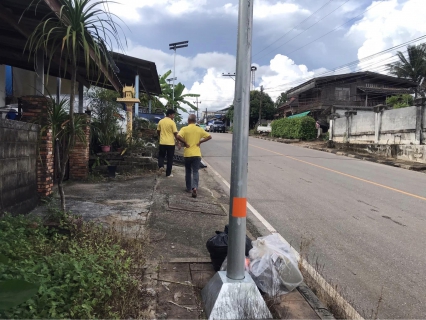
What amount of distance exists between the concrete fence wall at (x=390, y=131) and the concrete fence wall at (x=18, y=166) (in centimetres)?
1685

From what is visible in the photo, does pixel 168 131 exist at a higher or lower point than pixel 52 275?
higher

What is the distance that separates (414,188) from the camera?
34.9 ft

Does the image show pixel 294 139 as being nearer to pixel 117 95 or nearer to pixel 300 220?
pixel 117 95

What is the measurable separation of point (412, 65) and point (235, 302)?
42.4 metres

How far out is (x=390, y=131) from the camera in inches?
802

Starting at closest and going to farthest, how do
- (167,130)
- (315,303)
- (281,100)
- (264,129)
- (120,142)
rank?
(315,303), (167,130), (120,142), (264,129), (281,100)

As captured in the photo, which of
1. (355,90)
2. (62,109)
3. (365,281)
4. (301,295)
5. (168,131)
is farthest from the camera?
(355,90)

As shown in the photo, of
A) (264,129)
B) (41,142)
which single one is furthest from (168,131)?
(264,129)

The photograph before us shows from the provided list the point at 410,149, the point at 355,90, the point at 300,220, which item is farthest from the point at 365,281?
the point at 355,90

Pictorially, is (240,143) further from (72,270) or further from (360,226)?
(360,226)

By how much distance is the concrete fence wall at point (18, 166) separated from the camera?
196 inches

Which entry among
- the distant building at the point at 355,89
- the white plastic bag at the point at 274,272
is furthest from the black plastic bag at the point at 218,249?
the distant building at the point at 355,89

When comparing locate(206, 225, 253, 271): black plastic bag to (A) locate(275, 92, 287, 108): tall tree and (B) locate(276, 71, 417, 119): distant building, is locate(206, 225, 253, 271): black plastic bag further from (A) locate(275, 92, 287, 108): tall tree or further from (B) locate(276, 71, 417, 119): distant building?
(A) locate(275, 92, 287, 108): tall tree

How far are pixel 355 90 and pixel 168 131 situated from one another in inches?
1388
